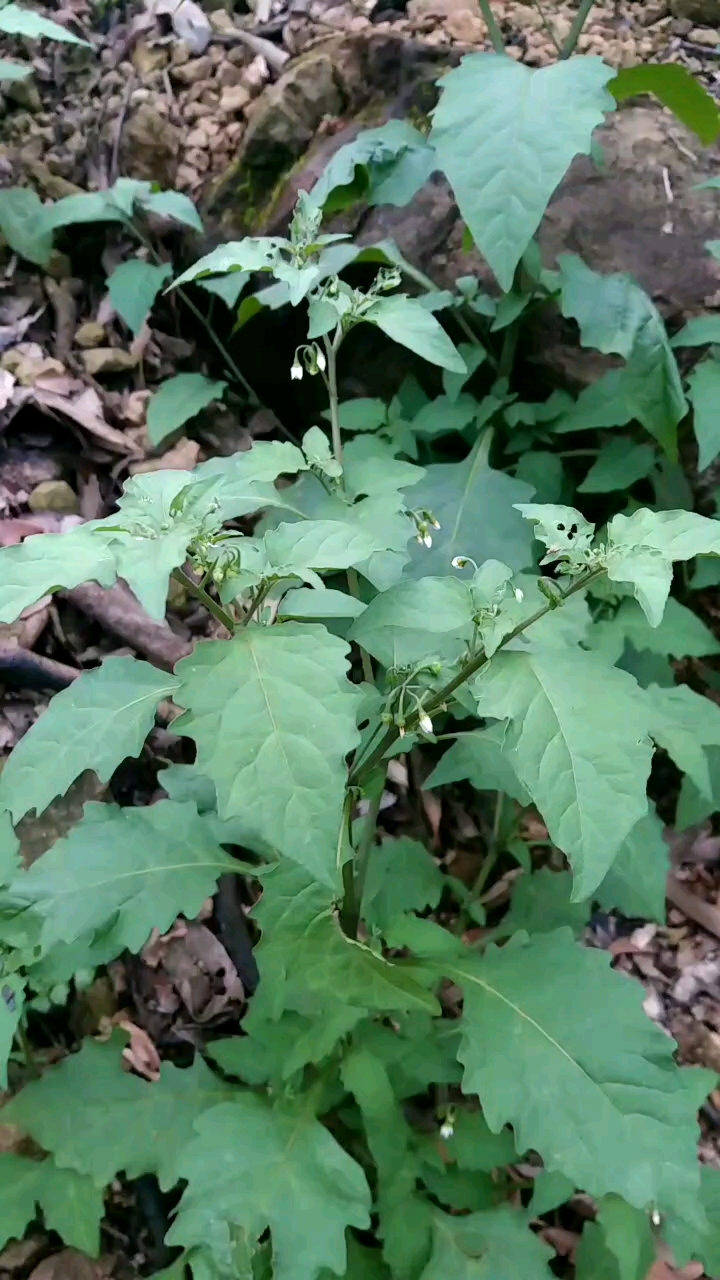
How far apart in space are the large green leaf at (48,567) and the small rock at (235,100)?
7.84ft

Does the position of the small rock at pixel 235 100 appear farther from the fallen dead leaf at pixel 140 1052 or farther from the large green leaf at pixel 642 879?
the fallen dead leaf at pixel 140 1052

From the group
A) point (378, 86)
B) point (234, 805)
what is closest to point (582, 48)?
point (378, 86)

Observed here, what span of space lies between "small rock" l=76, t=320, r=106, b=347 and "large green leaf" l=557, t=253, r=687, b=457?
1.35 metres

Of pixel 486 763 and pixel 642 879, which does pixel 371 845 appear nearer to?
pixel 486 763

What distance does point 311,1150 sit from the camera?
1.37 m

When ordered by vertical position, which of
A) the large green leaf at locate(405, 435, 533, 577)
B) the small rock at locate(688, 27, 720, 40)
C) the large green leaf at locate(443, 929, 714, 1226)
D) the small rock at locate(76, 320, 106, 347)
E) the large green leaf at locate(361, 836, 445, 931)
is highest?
the small rock at locate(688, 27, 720, 40)

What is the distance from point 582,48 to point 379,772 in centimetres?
265

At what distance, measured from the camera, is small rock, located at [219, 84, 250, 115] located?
2.97 meters

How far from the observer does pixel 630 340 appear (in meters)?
2.14

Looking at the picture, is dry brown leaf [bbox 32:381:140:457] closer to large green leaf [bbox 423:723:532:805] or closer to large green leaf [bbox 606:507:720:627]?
large green leaf [bbox 423:723:532:805]

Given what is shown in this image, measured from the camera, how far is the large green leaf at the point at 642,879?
1.70m

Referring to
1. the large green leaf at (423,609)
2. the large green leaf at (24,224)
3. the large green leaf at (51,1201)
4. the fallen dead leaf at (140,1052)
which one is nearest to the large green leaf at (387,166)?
the large green leaf at (24,224)

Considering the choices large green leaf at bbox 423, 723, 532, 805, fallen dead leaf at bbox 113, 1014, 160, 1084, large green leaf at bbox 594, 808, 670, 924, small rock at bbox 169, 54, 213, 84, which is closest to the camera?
large green leaf at bbox 423, 723, 532, 805

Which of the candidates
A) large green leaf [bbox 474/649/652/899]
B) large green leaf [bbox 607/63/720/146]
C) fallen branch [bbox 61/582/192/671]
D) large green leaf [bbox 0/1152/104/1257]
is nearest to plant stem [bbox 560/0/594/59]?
large green leaf [bbox 607/63/720/146]
